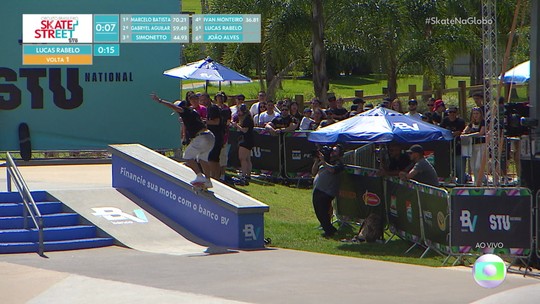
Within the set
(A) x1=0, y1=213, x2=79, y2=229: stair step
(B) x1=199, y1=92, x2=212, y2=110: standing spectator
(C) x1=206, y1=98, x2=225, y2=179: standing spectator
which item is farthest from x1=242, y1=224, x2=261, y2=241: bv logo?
(B) x1=199, y1=92, x2=212, y2=110: standing spectator

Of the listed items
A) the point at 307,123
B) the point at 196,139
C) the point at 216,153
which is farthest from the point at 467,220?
the point at 307,123

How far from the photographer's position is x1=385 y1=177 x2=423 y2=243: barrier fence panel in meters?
13.6

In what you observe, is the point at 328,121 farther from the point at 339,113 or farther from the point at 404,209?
the point at 404,209

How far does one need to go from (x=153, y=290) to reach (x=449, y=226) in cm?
417

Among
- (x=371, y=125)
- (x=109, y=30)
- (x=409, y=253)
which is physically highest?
(x=109, y=30)

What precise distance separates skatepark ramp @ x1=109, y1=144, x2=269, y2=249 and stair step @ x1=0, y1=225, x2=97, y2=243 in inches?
58.7

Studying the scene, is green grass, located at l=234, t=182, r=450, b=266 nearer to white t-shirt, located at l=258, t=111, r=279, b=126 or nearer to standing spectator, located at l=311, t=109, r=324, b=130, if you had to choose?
standing spectator, located at l=311, t=109, r=324, b=130

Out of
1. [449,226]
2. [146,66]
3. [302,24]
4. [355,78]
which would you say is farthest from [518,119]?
[355,78]

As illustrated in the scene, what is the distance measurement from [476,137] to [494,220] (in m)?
7.40

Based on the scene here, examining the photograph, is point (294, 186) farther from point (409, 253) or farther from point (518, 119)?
point (518, 119)

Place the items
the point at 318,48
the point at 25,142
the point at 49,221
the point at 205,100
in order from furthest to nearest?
the point at 318,48 < the point at 25,142 < the point at 205,100 < the point at 49,221

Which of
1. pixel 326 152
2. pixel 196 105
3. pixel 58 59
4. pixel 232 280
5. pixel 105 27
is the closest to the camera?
pixel 232 280

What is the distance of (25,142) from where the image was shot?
22312 mm

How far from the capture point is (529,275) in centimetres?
1180
